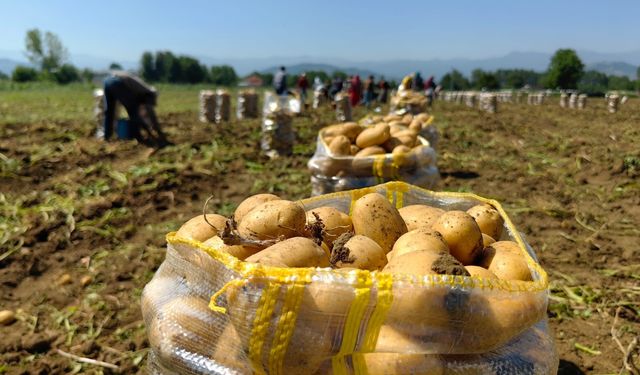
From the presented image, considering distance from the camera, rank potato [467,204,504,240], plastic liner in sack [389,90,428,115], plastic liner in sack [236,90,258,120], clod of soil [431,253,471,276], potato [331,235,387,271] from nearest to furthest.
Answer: clod of soil [431,253,471,276] → potato [331,235,387,271] → potato [467,204,504,240] → plastic liner in sack [389,90,428,115] → plastic liner in sack [236,90,258,120]

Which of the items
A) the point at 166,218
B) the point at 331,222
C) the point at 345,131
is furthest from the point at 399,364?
the point at 166,218

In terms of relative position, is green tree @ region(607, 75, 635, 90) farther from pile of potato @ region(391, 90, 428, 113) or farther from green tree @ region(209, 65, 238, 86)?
pile of potato @ region(391, 90, 428, 113)

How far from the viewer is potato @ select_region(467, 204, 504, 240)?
2934 millimetres

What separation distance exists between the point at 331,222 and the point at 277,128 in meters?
8.25

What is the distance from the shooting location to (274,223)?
7.82 feet

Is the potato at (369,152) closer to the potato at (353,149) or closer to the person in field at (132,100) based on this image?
the potato at (353,149)

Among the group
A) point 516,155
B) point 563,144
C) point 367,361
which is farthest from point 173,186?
point 563,144

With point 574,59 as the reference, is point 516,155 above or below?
below

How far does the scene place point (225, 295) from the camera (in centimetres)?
190

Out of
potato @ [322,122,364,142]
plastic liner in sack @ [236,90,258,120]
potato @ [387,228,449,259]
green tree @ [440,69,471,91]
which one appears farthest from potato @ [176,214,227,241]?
green tree @ [440,69,471,91]

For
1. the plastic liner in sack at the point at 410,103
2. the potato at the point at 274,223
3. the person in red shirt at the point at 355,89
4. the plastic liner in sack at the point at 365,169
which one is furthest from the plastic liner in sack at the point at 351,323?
the person in red shirt at the point at 355,89

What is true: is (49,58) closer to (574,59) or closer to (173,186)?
(574,59)

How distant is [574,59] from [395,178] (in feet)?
245

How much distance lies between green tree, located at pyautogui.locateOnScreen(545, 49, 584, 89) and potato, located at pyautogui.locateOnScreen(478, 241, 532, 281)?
76.8 meters
